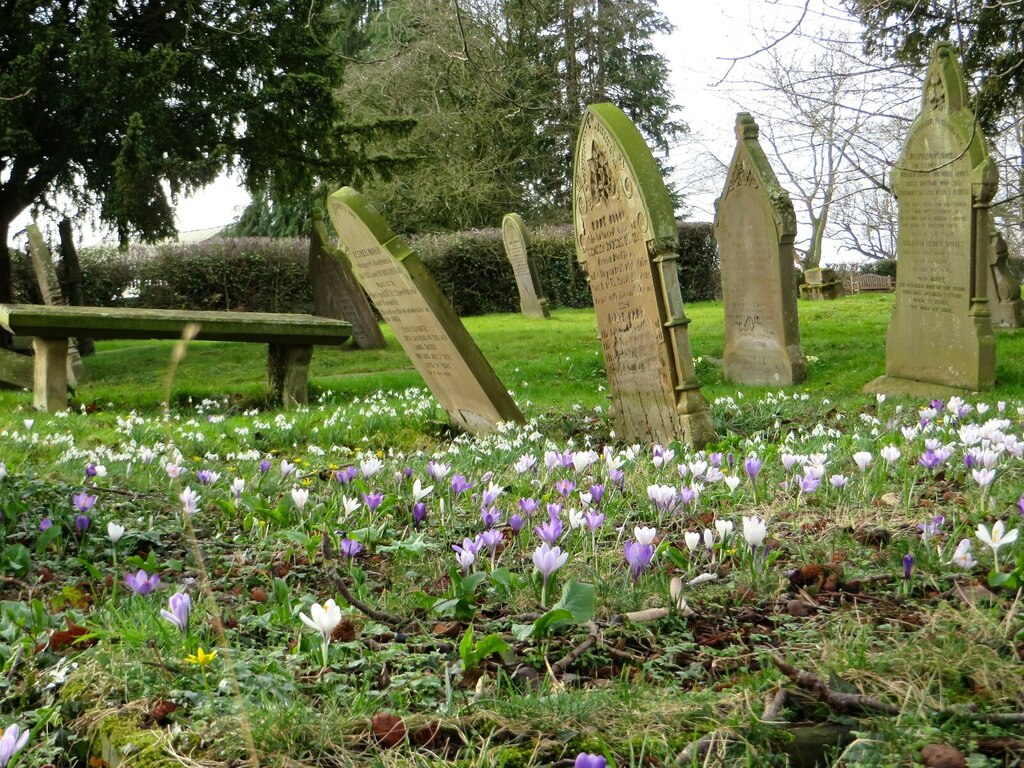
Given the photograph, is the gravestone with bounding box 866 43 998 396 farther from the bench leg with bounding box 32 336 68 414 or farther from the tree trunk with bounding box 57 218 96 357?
the tree trunk with bounding box 57 218 96 357

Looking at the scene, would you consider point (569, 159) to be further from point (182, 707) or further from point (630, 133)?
point (182, 707)

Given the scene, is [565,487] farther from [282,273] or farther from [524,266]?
[282,273]

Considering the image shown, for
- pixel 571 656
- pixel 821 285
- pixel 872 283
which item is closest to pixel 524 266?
pixel 821 285

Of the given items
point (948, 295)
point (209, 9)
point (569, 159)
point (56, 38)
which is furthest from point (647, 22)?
point (948, 295)

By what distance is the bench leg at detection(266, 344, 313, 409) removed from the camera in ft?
35.9

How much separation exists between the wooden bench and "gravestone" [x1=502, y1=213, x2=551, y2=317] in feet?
46.3

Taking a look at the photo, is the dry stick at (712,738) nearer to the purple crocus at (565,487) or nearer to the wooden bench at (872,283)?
the purple crocus at (565,487)

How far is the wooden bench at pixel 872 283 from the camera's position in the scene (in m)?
33.4

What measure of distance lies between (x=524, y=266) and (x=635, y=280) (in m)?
17.2

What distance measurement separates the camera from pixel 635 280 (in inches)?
291

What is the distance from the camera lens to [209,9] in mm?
16344

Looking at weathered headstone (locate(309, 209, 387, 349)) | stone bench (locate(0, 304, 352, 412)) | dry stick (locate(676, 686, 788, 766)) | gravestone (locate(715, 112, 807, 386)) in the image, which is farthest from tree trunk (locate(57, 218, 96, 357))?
dry stick (locate(676, 686, 788, 766))

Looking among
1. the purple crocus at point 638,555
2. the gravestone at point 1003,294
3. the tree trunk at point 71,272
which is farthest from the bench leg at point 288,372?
the gravestone at point 1003,294

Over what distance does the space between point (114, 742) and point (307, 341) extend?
9031 millimetres
